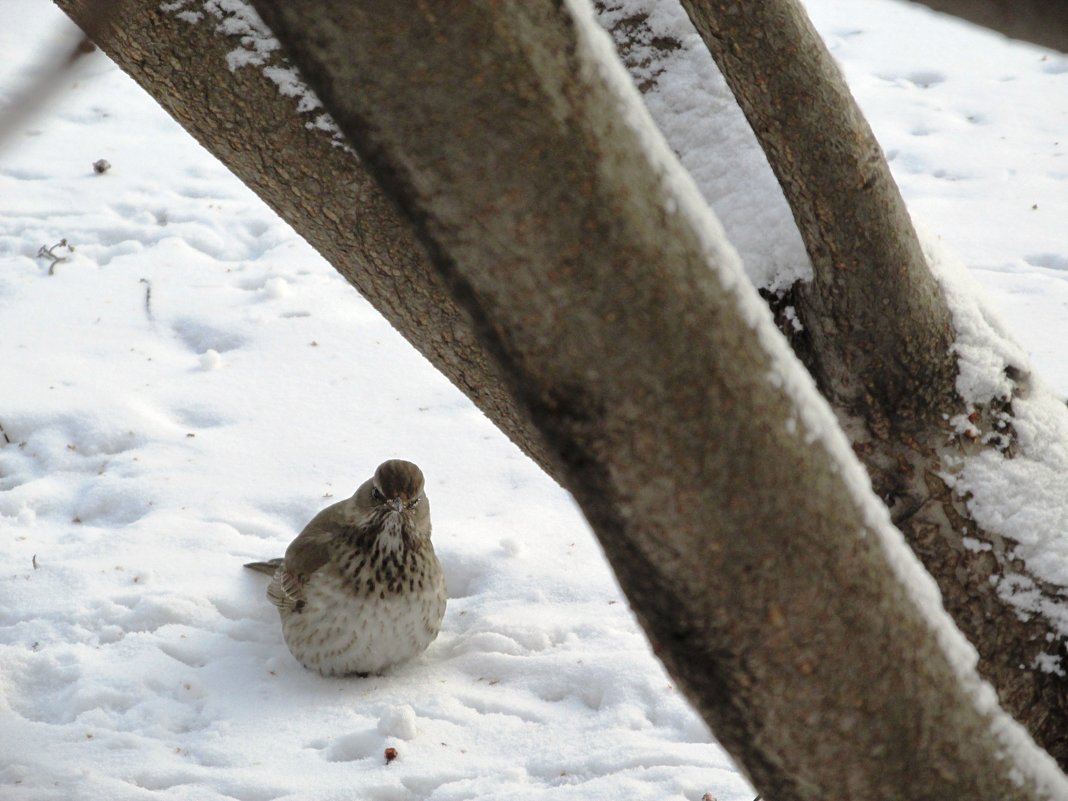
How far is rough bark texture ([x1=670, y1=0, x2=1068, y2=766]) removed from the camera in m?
1.72

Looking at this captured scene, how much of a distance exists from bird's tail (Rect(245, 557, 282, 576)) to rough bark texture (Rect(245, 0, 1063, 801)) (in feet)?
9.30

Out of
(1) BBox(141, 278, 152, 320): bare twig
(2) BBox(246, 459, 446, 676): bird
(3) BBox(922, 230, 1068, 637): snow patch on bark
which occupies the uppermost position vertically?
(3) BBox(922, 230, 1068, 637): snow patch on bark

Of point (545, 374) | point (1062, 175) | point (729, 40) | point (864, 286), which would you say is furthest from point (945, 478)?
point (1062, 175)

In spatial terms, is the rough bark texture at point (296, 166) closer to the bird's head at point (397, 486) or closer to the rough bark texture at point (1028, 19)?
the bird's head at point (397, 486)

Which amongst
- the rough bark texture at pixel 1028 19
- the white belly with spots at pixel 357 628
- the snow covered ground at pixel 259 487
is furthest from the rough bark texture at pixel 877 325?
the white belly with spots at pixel 357 628

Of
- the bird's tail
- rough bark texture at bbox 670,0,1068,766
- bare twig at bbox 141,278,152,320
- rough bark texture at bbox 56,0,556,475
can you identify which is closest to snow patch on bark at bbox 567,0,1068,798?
rough bark texture at bbox 670,0,1068,766

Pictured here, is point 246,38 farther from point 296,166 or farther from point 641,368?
point 641,368

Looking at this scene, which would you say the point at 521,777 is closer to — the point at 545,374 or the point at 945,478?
the point at 945,478

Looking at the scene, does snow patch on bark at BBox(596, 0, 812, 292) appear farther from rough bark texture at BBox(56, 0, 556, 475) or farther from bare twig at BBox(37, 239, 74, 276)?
bare twig at BBox(37, 239, 74, 276)

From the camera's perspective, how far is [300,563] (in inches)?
138

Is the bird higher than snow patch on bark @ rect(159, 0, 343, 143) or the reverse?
the reverse

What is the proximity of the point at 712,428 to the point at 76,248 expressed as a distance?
5527 millimetres

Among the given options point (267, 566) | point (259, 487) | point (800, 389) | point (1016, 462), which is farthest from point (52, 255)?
point (800, 389)

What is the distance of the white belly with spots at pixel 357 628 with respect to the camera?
11.1 ft
